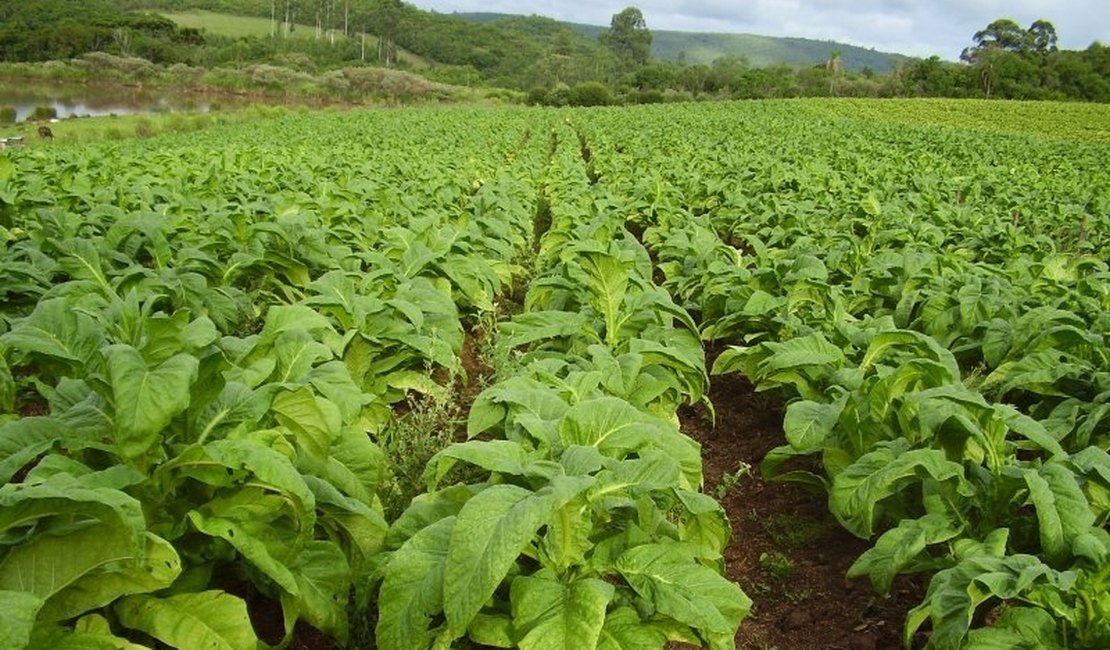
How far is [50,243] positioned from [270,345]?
260cm

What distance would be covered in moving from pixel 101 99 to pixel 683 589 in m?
74.1

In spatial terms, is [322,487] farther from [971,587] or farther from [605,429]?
[971,587]

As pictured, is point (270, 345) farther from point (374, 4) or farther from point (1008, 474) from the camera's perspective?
point (374, 4)

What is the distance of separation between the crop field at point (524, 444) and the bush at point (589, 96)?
190ft

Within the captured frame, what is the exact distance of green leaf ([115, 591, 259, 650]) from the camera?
1.98m

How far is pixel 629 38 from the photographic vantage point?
115875 mm

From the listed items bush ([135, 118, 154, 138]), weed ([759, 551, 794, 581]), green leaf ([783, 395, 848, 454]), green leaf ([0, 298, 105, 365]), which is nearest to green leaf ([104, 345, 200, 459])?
green leaf ([0, 298, 105, 365])

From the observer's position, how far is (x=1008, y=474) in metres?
2.68

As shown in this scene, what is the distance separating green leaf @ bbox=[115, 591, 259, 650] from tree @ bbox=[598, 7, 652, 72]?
119 metres

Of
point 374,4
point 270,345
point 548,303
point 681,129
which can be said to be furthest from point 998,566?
point 374,4

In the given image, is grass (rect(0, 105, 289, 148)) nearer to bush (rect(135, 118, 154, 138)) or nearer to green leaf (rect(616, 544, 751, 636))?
bush (rect(135, 118, 154, 138))

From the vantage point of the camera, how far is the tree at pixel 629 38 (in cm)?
11500

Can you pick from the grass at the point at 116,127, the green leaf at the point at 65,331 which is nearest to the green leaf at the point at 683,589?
the green leaf at the point at 65,331

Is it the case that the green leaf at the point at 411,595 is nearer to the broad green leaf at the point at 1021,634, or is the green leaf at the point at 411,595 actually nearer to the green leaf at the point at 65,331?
the green leaf at the point at 65,331
